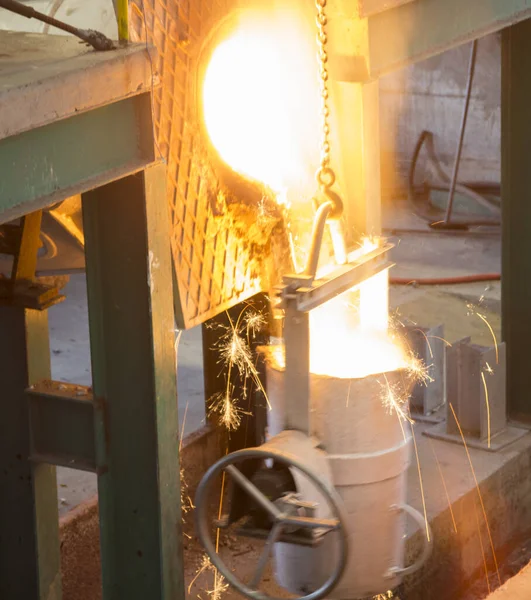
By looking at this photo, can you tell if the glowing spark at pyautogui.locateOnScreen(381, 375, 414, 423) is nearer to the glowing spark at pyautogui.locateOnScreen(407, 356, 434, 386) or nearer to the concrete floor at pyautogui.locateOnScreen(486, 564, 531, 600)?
the concrete floor at pyautogui.locateOnScreen(486, 564, 531, 600)

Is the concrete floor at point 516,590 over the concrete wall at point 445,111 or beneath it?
beneath

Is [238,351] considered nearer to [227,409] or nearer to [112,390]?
[227,409]

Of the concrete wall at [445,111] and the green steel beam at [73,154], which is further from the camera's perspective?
the concrete wall at [445,111]

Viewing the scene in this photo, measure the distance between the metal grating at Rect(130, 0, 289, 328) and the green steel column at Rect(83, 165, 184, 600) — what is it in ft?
0.98

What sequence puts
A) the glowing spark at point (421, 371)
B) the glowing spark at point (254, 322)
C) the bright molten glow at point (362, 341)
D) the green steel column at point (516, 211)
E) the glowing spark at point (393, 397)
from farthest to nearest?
the glowing spark at point (421, 371), the green steel column at point (516, 211), the glowing spark at point (254, 322), the bright molten glow at point (362, 341), the glowing spark at point (393, 397)

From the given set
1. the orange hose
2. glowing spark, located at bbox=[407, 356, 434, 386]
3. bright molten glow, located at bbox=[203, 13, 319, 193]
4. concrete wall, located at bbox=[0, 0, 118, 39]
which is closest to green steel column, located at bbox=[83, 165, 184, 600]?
bright molten glow, located at bbox=[203, 13, 319, 193]

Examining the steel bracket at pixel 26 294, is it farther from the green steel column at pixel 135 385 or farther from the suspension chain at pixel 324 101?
the suspension chain at pixel 324 101

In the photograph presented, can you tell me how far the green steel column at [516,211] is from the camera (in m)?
5.26

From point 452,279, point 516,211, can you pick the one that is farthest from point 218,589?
point 452,279

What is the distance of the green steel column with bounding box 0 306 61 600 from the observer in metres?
3.49

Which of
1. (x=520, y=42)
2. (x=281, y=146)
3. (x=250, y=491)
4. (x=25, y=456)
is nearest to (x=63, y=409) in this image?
(x=25, y=456)

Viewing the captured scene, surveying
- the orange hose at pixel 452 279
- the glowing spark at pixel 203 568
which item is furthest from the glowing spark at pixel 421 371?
the orange hose at pixel 452 279

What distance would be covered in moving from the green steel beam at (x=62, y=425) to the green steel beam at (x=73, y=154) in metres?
0.85

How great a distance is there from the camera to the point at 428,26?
3934 millimetres
